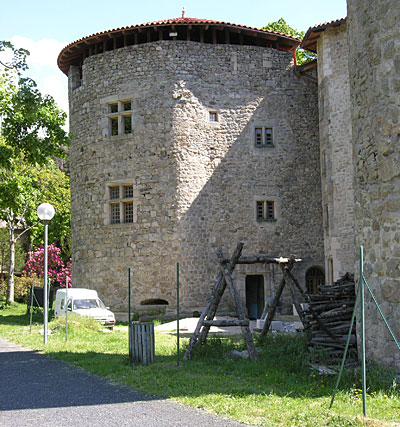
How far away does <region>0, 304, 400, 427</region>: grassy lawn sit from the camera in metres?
6.82

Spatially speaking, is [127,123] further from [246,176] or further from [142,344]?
[142,344]

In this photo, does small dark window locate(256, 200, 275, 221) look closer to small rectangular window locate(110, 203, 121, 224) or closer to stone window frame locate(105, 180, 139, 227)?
stone window frame locate(105, 180, 139, 227)

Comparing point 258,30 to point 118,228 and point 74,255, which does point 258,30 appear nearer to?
point 118,228

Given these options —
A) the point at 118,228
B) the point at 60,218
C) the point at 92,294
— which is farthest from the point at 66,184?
the point at 92,294

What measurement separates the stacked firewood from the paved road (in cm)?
334

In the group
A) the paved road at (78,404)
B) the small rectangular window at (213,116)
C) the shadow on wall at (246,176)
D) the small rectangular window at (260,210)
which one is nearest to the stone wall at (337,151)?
the shadow on wall at (246,176)

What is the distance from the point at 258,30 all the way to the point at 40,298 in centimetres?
1426

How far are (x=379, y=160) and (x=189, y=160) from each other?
1357 centimetres

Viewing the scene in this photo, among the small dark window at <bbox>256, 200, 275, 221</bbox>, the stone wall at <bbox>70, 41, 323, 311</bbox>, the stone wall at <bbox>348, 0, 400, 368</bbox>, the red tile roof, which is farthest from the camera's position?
the small dark window at <bbox>256, 200, 275, 221</bbox>

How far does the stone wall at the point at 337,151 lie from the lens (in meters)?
19.0

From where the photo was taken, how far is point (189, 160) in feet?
71.8

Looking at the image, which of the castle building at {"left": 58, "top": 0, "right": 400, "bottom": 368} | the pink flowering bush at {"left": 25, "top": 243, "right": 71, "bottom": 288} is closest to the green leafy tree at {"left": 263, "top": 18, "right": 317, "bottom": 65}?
the castle building at {"left": 58, "top": 0, "right": 400, "bottom": 368}

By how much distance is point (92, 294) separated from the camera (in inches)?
778

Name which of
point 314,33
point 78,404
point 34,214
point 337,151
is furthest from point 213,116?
point 78,404
